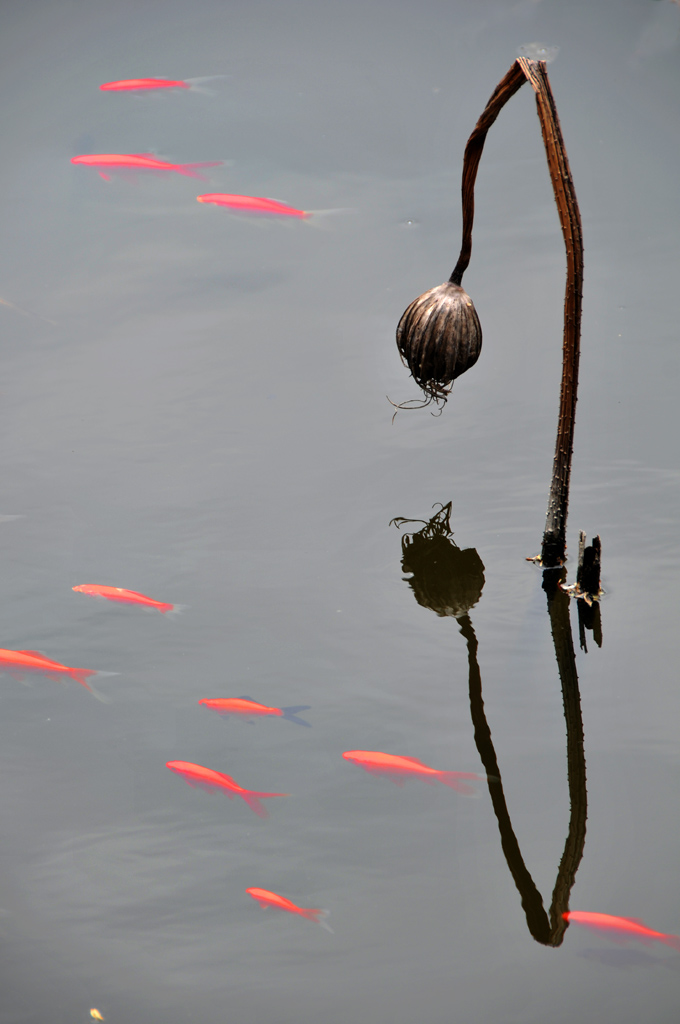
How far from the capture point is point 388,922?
1876 millimetres

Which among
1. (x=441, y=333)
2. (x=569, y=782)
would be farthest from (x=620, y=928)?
(x=441, y=333)

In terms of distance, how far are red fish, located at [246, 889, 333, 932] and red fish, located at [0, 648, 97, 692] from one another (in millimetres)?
788

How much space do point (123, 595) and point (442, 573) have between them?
37.8 inches

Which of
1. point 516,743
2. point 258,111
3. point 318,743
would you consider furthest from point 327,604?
point 258,111

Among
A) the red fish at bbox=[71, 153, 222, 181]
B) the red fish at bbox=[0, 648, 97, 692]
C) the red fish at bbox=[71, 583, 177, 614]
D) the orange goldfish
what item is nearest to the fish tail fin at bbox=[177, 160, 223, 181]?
the red fish at bbox=[71, 153, 222, 181]

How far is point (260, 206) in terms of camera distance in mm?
4250

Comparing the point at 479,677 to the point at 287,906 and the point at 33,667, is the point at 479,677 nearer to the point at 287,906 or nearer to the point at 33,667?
the point at 287,906

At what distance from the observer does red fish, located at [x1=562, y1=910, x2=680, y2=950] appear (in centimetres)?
180

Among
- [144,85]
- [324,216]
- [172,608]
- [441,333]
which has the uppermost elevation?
[144,85]

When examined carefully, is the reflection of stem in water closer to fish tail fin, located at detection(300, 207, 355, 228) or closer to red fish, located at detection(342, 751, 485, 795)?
red fish, located at detection(342, 751, 485, 795)

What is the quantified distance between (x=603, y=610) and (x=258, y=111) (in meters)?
3.48

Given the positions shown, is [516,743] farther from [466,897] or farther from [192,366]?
[192,366]

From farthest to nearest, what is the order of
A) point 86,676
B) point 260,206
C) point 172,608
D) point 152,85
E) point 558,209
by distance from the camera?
1. point 152,85
2. point 260,206
3. point 172,608
4. point 86,676
5. point 558,209

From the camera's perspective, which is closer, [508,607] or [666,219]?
[508,607]
